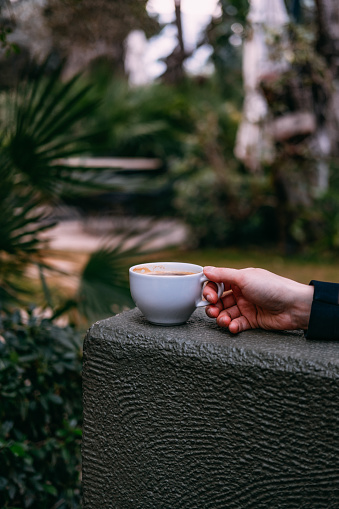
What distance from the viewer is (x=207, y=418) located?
0.98 m

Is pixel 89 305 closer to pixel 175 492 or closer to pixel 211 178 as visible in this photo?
pixel 175 492

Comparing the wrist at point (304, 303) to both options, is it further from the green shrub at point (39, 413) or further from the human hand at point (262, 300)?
the green shrub at point (39, 413)

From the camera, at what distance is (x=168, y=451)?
1.02 meters

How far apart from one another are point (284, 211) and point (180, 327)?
15.5 ft

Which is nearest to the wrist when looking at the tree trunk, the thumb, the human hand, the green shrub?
the human hand

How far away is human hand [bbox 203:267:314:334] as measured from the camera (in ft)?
3.34

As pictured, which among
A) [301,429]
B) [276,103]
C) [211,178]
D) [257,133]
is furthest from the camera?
[257,133]

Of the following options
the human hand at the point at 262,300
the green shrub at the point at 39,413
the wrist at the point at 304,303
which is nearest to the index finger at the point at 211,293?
the human hand at the point at 262,300

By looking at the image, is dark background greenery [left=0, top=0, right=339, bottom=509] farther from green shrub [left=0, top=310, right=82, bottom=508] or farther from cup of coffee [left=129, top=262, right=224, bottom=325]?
cup of coffee [left=129, top=262, right=224, bottom=325]

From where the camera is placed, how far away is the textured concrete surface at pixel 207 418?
906mm

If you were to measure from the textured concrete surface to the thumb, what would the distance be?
0.38 feet

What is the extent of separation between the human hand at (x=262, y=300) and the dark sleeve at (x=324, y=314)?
0.03 metres

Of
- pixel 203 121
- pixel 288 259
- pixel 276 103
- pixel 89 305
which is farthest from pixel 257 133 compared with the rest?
pixel 89 305

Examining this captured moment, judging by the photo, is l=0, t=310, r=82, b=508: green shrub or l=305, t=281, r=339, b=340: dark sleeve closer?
l=305, t=281, r=339, b=340: dark sleeve
